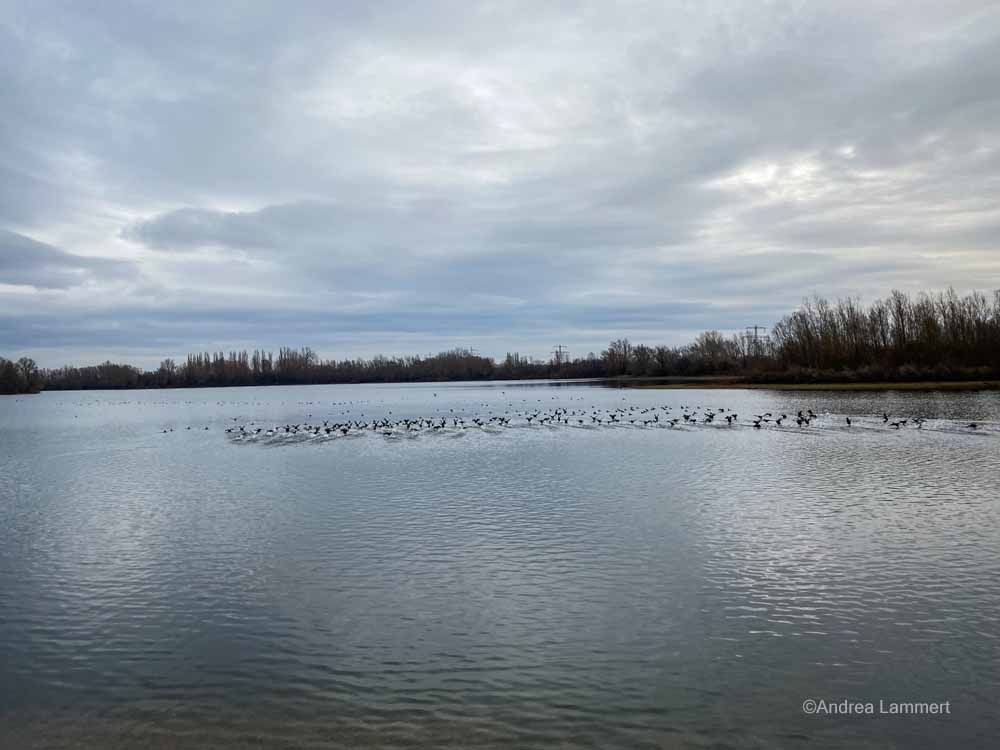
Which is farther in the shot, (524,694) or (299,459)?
(299,459)

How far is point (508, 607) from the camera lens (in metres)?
7.80

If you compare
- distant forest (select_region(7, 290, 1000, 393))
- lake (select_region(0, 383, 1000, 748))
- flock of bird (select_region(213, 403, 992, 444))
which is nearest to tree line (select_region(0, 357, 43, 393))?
distant forest (select_region(7, 290, 1000, 393))

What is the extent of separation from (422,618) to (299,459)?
15.3 metres

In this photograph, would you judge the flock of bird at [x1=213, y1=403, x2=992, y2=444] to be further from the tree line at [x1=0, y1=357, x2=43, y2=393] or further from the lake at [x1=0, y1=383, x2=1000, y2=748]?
A: the tree line at [x1=0, y1=357, x2=43, y2=393]

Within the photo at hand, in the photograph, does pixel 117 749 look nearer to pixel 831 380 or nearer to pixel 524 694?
pixel 524 694

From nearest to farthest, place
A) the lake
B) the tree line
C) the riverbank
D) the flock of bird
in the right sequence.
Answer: the lake
the flock of bird
the riverbank
the tree line

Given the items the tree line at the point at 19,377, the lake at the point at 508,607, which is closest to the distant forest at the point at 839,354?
the tree line at the point at 19,377

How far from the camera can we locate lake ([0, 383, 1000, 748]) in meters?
5.35

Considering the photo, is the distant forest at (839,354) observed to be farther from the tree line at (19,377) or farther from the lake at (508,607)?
the lake at (508,607)

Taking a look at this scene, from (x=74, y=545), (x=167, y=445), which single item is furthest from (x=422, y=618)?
(x=167, y=445)

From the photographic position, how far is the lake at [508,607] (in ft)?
17.6

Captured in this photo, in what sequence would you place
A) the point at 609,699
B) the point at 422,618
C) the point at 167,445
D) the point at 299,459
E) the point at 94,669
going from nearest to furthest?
the point at 609,699
the point at 94,669
the point at 422,618
the point at 299,459
the point at 167,445

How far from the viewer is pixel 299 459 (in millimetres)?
21812

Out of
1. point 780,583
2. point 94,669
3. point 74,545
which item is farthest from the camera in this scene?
point 74,545
